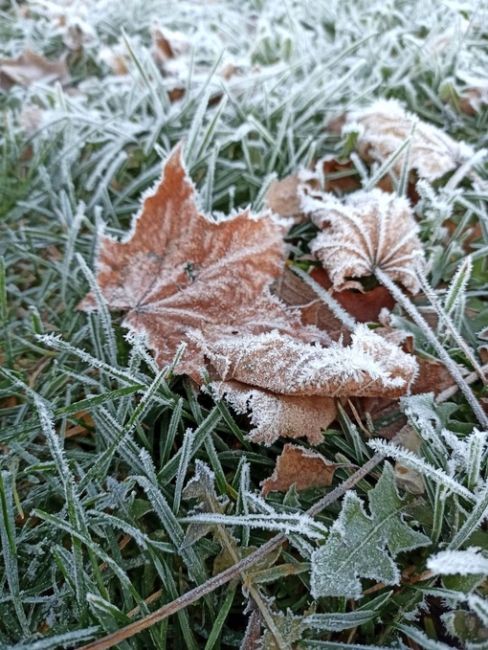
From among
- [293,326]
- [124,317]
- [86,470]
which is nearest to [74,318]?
[124,317]

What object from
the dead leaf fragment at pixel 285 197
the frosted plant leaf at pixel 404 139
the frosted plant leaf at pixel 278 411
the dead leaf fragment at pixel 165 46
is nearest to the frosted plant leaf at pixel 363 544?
the frosted plant leaf at pixel 278 411

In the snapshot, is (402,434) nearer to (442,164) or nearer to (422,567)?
(422,567)

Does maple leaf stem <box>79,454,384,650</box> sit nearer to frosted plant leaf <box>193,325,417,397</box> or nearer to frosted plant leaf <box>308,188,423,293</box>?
frosted plant leaf <box>193,325,417,397</box>

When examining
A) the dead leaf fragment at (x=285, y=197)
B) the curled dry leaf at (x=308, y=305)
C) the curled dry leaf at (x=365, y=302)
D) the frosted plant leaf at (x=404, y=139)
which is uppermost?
the frosted plant leaf at (x=404, y=139)

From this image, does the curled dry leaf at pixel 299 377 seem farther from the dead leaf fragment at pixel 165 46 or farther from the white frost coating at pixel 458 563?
the dead leaf fragment at pixel 165 46

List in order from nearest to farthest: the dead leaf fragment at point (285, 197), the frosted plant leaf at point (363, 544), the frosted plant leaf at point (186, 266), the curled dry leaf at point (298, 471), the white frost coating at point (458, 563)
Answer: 1. the white frost coating at point (458, 563)
2. the frosted plant leaf at point (363, 544)
3. the curled dry leaf at point (298, 471)
4. the frosted plant leaf at point (186, 266)
5. the dead leaf fragment at point (285, 197)

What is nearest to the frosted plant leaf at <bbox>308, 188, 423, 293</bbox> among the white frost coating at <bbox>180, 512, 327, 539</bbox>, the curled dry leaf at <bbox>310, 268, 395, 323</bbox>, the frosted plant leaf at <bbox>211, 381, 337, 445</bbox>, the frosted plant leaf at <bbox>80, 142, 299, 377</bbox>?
the curled dry leaf at <bbox>310, 268, 395, 323</bbox>

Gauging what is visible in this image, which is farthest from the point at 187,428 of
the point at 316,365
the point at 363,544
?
the point at 363,544
